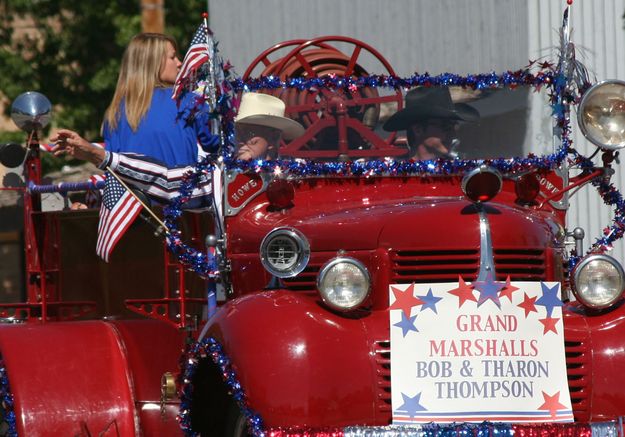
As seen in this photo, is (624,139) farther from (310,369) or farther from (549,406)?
(310,369)

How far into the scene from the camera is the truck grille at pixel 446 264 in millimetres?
4984

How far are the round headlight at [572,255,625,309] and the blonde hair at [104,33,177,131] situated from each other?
2684 millimetres

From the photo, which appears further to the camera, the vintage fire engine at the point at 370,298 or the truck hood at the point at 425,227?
the truck hood at the point at 425,227

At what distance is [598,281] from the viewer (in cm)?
499

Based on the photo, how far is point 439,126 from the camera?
5988mm

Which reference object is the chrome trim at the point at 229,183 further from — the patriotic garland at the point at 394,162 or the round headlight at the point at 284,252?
the round headlight at the point at 284,252

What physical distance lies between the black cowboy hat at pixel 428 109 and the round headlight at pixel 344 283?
51.3 inches

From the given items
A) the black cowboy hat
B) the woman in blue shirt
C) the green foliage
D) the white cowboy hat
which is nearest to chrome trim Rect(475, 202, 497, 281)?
the black cowboy hat

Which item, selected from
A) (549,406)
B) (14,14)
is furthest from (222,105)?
(14,14)

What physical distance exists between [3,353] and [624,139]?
315 centimetres

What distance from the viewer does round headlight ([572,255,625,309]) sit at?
497 cm

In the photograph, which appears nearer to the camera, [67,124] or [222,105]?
[222,105]

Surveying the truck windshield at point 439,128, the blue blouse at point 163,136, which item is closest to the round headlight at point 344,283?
the truck windshield at point 439,128

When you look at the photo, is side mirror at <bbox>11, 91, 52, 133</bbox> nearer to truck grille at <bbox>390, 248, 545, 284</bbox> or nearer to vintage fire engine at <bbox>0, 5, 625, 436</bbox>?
vintage fire engine at <bbox>0, 5, 625, 436</bbox>
